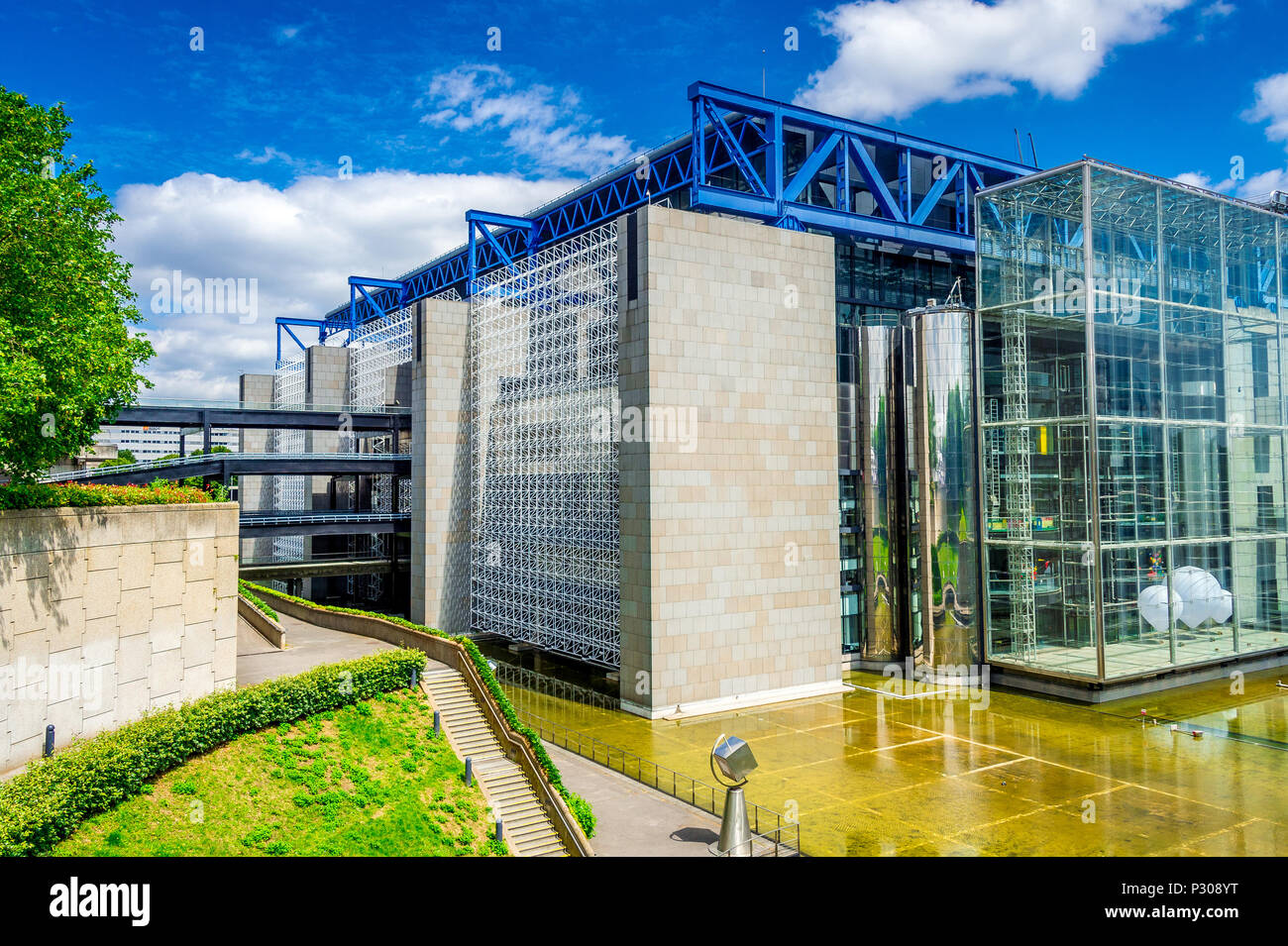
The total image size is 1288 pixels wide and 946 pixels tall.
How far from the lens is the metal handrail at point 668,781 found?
23.0 metres

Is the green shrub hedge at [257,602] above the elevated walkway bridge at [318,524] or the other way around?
the other way around

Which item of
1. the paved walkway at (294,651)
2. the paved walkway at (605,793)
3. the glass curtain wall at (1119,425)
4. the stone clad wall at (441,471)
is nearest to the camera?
the paved walkway at (605,793)

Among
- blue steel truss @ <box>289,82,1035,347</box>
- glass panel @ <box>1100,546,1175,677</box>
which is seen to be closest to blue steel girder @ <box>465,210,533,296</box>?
blue steel truss @ <box>289,82,1035,347</box>

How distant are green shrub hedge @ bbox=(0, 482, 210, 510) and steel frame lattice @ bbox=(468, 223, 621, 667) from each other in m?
18.4

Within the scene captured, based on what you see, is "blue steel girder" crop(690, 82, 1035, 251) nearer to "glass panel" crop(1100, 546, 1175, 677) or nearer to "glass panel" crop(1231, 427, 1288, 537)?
"glass panel" crop(1231, 427, 1288, 537)

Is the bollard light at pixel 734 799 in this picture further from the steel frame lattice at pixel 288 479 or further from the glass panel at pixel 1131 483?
the steel frame lattice at pixel 288 479

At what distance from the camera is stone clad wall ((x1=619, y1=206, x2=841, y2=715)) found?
35.5 metres

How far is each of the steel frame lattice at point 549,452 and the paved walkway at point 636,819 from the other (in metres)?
11.7

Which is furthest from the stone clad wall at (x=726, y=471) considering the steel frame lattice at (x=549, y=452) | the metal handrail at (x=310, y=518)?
the metal handrail at (x=310, y=518)

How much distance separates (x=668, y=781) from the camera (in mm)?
27484

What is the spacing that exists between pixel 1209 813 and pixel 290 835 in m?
24.4

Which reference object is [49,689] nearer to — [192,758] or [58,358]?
[192,758]
